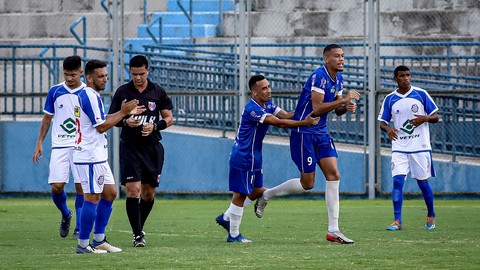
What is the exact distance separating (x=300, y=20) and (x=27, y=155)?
6903 millimetres

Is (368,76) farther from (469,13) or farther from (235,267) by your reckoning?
(235,267)

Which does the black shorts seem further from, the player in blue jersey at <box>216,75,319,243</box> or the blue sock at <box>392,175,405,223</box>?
the blue sock at <box>392,175,405,223</box>

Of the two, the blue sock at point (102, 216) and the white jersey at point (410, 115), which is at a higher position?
the white jersey at point (410, 115)

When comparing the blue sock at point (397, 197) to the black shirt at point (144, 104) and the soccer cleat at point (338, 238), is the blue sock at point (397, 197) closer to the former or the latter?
the soccer cleat at point (338, 238)

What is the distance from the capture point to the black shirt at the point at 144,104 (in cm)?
1124

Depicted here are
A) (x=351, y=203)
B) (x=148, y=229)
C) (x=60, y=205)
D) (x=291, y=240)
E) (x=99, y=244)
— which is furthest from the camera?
(x=351, y=203)

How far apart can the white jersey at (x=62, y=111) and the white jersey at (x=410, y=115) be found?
13.4ft

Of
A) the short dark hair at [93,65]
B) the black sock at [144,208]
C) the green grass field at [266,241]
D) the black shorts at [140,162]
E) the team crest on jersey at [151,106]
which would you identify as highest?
the short dark hair at [93,65]

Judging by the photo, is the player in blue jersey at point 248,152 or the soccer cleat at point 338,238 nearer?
the soccer cleat at point 338,238

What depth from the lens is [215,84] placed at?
20547 mm

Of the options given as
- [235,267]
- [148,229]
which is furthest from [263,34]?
[235,267]

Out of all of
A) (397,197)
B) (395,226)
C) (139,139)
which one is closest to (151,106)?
(139,139)

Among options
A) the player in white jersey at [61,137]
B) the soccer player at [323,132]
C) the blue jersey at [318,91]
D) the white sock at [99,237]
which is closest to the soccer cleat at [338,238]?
the soccer player at [323,132]

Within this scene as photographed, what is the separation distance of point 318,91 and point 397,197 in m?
2.46
